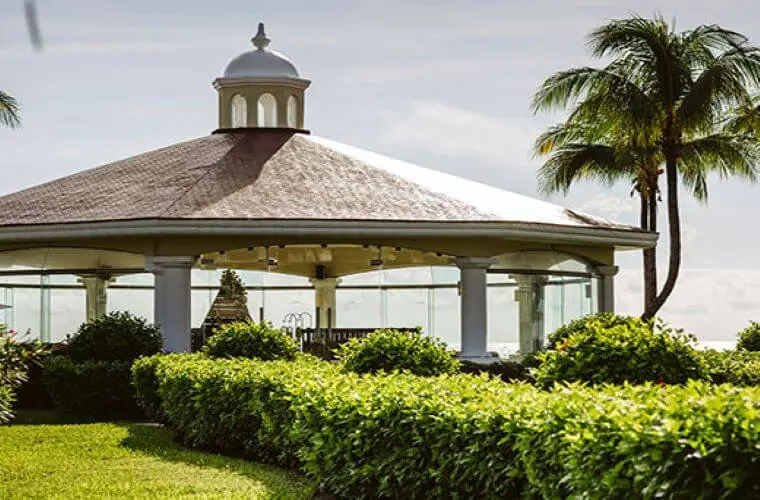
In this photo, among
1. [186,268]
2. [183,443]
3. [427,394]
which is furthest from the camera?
[186,268]

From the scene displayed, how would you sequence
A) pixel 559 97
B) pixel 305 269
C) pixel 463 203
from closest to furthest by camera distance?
pixel 463 203 < pixel 305 269 < pixel 559 97

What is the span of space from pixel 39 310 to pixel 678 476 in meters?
20.8

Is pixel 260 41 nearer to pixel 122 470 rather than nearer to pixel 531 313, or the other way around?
pixel 531 313

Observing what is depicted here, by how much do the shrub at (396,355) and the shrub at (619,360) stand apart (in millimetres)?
2349

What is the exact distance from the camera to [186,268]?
23906mm

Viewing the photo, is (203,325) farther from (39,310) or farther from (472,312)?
(472,312)

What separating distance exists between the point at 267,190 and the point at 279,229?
2046 mm

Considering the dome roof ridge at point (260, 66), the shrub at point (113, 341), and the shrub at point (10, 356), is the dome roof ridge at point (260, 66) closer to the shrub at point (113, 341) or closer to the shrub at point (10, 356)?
the shrub at point (113, 341)

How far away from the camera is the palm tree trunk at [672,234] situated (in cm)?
3397

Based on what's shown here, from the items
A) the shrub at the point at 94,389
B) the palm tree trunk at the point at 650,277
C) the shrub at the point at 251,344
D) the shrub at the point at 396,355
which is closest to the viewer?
the shrub at the point at 396,355

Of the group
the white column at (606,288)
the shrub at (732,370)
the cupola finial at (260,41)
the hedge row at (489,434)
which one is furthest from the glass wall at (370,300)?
the hedge row at (489,434)

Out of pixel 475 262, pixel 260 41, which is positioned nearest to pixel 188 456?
pixel 475 262

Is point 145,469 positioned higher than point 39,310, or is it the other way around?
point 39,310

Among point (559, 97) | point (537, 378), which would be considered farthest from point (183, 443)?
point (559, 97)
